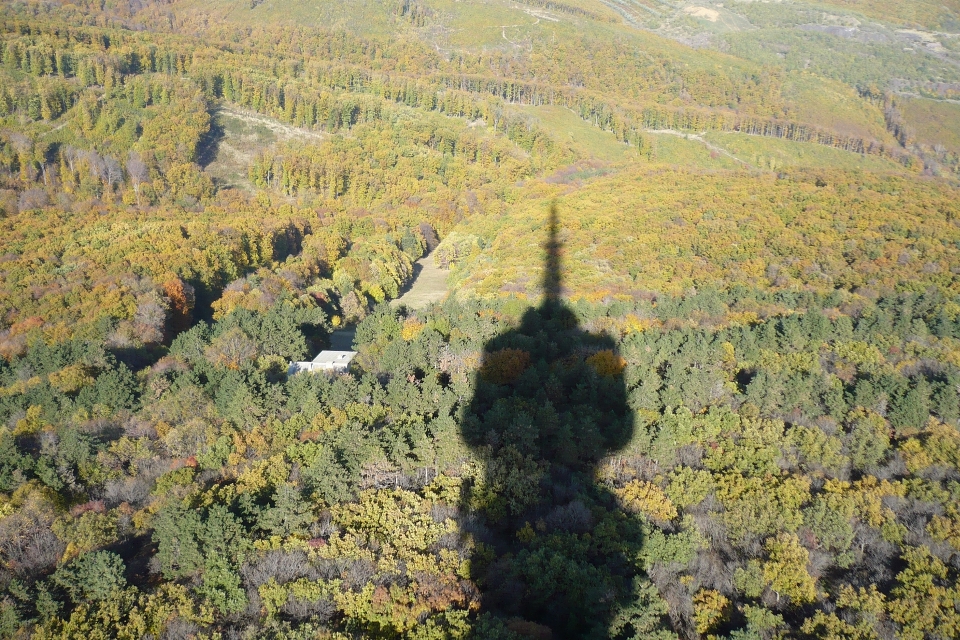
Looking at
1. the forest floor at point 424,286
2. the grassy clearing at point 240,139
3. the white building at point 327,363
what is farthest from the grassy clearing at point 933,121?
the white building at point 327,363

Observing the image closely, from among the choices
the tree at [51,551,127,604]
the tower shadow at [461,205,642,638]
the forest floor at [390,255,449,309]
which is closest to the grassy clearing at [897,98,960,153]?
the forest floor at [390,255,449,309]

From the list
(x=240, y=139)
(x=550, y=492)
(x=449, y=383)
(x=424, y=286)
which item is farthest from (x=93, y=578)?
(x=240, y=139)

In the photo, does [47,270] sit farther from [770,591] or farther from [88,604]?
[770,591]

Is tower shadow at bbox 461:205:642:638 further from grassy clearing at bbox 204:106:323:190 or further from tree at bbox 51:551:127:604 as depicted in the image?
grassy clearing at bbox 204:106:323:190

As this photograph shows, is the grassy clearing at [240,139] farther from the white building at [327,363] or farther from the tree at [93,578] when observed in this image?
the tree at [93,578]

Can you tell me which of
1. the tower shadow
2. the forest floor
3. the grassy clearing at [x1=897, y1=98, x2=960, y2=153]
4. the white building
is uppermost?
the grassy clearing at [x1=897, y1=98, x2=960, y2=153]

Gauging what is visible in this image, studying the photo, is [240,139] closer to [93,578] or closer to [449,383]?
[449,383]
